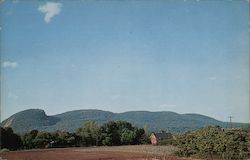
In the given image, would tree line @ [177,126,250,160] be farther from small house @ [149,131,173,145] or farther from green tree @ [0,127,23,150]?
small house @ [149,131,173,145]

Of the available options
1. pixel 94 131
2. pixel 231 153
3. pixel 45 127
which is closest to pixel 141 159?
pixel 231 153

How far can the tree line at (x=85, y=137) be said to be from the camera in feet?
162

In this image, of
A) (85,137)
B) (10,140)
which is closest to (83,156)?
(10,140)

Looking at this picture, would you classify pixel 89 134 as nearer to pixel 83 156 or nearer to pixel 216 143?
pixel 83 156

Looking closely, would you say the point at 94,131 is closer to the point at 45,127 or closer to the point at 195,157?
the point at 195,157

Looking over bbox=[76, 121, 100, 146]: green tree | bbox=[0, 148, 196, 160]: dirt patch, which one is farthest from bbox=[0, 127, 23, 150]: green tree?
bbox=[0, 148, 196, 160]: dirt patch

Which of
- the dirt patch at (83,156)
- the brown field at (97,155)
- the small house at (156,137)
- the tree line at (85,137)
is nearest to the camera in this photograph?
the dirt patch at (83,156)

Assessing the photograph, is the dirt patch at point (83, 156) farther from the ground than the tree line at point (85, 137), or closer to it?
closer to it

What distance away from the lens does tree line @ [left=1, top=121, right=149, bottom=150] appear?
49500 mm

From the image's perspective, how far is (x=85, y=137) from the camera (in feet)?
179

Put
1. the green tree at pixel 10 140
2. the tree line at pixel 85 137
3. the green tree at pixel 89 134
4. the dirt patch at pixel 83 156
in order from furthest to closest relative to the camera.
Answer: the green tree at pixel 89 134, the tree line at pixel 85 137, the green tree at pixel 10 140, the dirt patch at pixel 83 156

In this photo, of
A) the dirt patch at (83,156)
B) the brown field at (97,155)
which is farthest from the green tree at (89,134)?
the dirt patch at (83,156)

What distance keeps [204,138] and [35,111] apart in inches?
6389

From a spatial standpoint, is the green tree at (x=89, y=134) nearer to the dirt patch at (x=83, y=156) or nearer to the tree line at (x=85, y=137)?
the tree line at (x=85, y=137)
